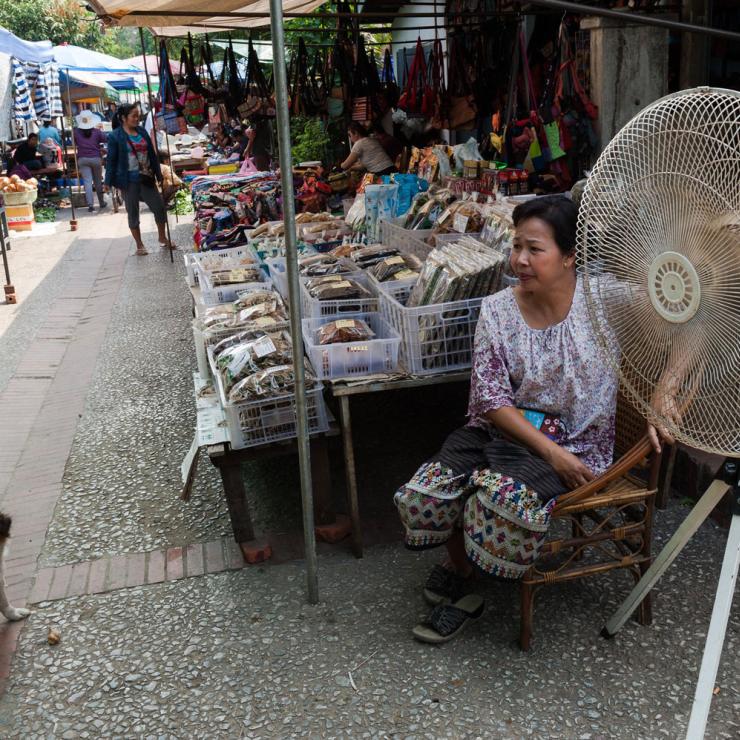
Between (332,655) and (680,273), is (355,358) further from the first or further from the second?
(680,273)

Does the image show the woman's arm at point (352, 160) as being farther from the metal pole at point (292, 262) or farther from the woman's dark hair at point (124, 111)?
the metal pole at point (292, 262)

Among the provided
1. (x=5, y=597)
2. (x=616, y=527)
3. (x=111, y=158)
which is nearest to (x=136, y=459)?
(x=5, y=597)

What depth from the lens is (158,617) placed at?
110 inches

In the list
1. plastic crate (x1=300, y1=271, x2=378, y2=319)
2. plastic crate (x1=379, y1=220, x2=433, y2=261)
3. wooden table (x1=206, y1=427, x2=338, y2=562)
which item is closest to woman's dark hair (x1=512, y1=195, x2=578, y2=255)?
plastic crate (x1=300, y1=271, x2=378, y2=319)

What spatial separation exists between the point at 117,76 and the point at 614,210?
19433 millimetres

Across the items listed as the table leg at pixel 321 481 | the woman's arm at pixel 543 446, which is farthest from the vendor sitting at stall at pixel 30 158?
the woman's arm at pixel 543 446

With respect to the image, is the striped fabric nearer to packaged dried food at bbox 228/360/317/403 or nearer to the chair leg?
packaged dried food at bbox 228/360/317/403

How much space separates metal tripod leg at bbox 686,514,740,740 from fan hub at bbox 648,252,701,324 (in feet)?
1.65

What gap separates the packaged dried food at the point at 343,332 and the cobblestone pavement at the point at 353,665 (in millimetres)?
904

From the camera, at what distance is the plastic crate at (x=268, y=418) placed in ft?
9.62

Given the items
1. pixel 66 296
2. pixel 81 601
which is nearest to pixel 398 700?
pixel 81 601

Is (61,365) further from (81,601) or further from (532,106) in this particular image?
(532,106)

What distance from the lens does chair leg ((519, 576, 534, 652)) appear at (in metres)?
2.39

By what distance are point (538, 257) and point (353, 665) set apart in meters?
1.45
